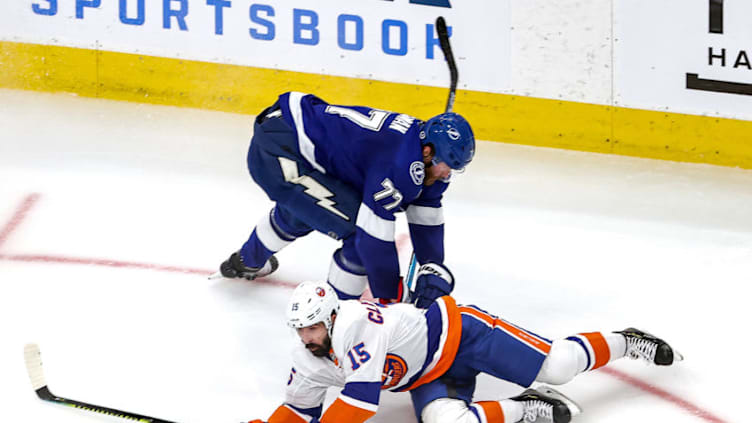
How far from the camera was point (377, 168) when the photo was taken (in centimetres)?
346

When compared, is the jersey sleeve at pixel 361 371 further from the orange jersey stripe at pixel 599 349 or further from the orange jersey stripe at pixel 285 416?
the orange jersey stripe at pixel 599 349

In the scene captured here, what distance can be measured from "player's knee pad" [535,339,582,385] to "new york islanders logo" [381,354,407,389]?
0.51m

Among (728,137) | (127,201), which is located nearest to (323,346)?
(127,201)

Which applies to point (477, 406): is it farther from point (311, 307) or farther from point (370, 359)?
point (311, 307)

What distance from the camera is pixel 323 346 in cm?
303

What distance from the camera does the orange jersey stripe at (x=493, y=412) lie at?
10.2 ft

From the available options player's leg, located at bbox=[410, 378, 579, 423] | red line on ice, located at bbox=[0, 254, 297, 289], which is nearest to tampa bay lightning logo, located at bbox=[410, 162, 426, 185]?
player's leg, located at bbox=[410, 378, 579, 423]

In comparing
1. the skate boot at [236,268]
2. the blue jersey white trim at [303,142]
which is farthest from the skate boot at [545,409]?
the skate boot at [236,268]

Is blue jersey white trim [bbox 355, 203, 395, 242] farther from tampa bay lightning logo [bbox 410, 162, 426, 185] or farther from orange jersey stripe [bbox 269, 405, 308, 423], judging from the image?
orange jersey stripe [bbox 269, 405, 308, 423]

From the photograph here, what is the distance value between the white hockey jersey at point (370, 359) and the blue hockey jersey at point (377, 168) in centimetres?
31

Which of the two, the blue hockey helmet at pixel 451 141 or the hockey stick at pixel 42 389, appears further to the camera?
the blue hockey helmet at pixel 451 141

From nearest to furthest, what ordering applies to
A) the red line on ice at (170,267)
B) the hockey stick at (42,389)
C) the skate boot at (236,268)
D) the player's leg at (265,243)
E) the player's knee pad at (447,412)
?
1. the player's knee pad at (447,412)
2. the hockey stick at (42,389)
3. the red line on ice at (170,267)
4. the player's leg at (265,243)
5. the skate boot at (236,268)

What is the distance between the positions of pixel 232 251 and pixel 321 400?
1474 mm

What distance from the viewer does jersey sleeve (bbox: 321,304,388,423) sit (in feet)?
9.62
